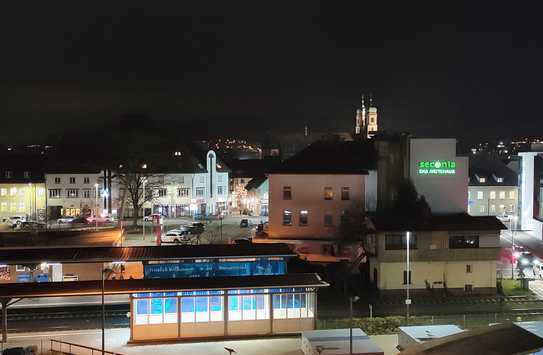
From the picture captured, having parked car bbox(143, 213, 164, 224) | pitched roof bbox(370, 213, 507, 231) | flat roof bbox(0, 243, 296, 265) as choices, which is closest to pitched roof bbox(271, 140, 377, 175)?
pitched roof bbox(370, 213, 507, 231)

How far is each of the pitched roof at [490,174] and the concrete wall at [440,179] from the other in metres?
14.8

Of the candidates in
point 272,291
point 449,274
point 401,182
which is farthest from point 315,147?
point 272,291

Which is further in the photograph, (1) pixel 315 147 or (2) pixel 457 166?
(1) pixel 315 147

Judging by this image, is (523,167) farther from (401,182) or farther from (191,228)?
(191,228)

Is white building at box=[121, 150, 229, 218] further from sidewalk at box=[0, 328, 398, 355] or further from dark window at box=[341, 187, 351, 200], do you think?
sidewalk at box=[0, 328, 398, 355]

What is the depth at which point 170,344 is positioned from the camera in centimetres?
1534

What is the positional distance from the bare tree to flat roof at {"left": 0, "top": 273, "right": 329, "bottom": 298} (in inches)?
778

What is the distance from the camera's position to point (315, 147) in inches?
1305

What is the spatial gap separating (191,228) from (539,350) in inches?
899

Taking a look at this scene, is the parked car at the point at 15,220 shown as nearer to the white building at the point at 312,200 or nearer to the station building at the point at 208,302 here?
the white building at the point at 312,200

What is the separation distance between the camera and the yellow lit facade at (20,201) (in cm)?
4000

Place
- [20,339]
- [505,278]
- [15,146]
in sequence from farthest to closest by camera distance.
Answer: [15,146]
[505,278]
[20,339]

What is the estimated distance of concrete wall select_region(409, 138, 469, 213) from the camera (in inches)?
1057

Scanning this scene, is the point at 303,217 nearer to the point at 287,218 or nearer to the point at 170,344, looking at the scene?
the point at 287,218
